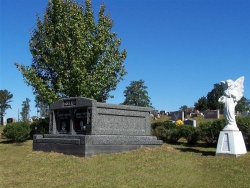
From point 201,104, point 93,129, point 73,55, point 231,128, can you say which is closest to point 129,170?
point 231,128

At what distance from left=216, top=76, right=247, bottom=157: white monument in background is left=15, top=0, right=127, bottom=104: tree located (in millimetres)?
8209

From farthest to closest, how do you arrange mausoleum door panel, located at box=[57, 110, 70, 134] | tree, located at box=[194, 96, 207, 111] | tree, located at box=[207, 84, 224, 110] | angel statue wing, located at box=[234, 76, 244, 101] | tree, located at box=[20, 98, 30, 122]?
tree, located at box=[194, 96, 207, 111], tree, located at box=[207, 84, 224, 110], tree, located at box=[20, 98, 30, 122], mausoleum door panel, located at box=[57, 110, 70, 134], angel statue wing, located at box=[234, 76, 244, 101]

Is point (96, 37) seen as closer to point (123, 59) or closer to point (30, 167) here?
point (123, 59)

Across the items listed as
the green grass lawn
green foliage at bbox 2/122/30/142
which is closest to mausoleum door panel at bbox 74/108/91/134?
the green grass lawn

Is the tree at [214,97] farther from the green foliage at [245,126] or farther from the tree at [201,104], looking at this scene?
the green foliage at [245,126]

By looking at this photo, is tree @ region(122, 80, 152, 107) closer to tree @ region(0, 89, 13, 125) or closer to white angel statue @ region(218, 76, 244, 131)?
white angel statue @ region(218, 76, 244, 131)

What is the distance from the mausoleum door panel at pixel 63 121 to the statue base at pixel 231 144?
21.5 ft

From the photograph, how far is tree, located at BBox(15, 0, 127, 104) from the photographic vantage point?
17641mm

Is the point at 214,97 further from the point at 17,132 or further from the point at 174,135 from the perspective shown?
the point at 17,132

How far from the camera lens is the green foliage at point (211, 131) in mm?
14227

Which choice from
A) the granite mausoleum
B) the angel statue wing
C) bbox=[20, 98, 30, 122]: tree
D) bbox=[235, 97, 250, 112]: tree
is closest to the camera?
the angel statue wing

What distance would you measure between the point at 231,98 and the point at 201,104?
58499 mm

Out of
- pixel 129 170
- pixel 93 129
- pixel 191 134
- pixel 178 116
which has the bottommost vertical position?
pixel 129 170

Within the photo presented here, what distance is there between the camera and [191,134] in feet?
50.2
